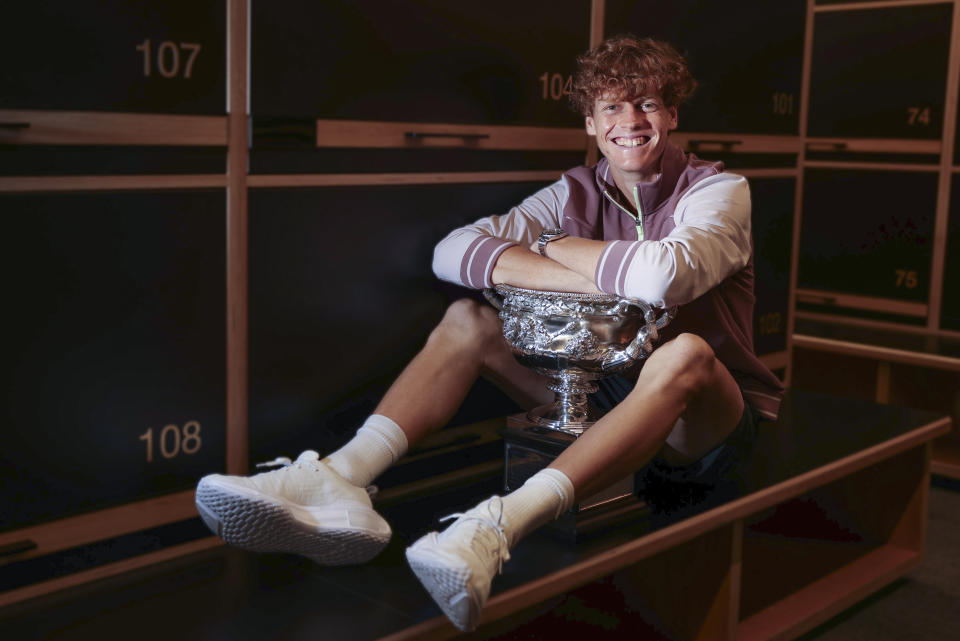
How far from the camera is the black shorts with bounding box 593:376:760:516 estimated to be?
1943 millimetres

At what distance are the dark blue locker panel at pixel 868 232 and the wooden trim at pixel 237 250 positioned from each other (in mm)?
2541

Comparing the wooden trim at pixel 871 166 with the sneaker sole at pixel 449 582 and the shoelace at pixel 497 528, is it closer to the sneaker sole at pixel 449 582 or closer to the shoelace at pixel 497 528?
the shoelace at pixel 497 528

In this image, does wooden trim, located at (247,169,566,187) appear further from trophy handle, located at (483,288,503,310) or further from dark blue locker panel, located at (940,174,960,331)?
dark blue locker panel, located at (940,174,960,331)

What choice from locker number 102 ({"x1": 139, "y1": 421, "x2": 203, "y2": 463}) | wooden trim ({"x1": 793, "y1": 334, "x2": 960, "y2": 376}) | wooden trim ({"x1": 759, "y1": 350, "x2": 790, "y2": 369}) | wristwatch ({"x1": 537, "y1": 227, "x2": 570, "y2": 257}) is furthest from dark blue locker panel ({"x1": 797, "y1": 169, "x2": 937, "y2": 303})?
locker number 102 ({"x1": 139, "y1": 421, "x2": 203, "y2": 463})

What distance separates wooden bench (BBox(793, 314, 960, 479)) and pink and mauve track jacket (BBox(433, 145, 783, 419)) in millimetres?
1253

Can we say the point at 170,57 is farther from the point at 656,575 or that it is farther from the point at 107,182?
the point at 656,575

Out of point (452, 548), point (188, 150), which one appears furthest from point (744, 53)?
point (452, 548)

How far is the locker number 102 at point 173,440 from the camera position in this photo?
172cm

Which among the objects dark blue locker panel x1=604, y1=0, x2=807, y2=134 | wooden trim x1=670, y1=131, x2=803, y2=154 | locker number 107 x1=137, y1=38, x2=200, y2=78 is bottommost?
wooden trim x1=670, y1=131, x2=803, y2=154

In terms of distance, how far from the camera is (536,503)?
62.9 inches

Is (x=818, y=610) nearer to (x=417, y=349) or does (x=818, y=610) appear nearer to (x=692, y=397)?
(x=692, y=397)

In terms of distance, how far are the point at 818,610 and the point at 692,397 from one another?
0.68 metres

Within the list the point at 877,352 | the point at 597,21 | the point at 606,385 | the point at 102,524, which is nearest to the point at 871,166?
the point at 877,352

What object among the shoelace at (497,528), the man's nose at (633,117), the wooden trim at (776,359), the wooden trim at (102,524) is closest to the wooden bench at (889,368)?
the wooden trim at (776,359)
